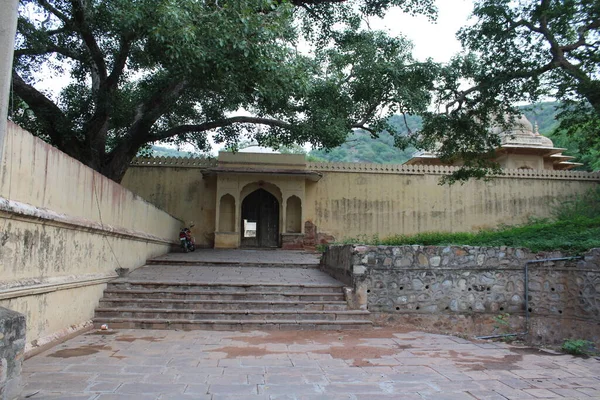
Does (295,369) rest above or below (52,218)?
below

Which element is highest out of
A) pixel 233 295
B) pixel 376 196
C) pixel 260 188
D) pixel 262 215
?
pixel 260 188

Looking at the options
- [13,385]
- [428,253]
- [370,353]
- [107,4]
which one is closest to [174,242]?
[107,4]

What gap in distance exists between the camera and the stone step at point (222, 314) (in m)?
6.76

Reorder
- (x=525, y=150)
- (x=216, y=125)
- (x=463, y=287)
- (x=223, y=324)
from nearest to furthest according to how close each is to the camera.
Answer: (x=223, y=324) → (x=463, y=287) → (x=216, y=125) → (x=525, y=150)

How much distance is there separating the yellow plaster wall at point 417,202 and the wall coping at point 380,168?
0.15m

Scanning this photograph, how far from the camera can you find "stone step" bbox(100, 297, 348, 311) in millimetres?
7094

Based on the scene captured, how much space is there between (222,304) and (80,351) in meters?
2.47

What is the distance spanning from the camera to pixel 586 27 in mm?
9242

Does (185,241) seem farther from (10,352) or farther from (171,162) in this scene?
(10,352)

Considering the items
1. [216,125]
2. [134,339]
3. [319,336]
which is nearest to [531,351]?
[319,336]

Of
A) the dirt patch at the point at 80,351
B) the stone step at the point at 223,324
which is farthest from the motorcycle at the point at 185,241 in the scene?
the dirt patch at the point at 80,351

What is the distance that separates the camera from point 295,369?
178 inches

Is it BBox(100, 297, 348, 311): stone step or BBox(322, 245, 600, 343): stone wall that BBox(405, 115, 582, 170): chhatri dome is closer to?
BBox(322, 245, 600, 343): stone wall

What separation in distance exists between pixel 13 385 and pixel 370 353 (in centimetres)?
358
